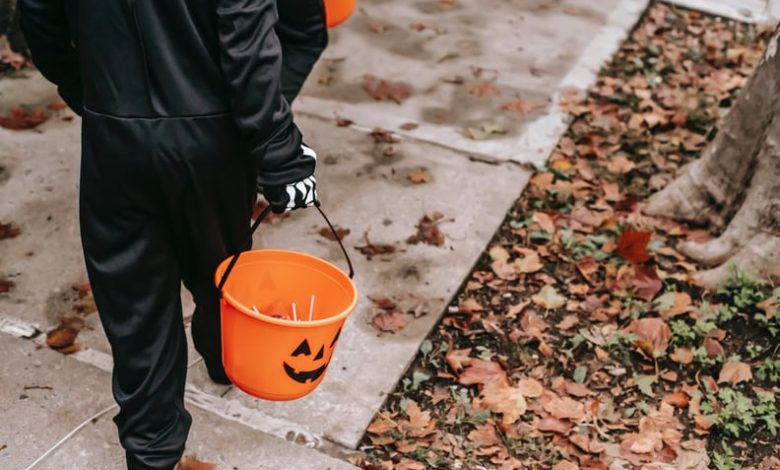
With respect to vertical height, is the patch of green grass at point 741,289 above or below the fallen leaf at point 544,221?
above

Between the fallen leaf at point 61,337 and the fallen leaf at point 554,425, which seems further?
the fallen leaf at point 61,337

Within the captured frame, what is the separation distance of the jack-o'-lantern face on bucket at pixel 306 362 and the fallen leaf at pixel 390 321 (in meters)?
1.05

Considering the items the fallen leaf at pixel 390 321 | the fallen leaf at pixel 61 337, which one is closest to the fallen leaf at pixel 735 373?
the fallen leaf at pixel 390 321

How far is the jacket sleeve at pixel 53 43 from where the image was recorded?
233cm

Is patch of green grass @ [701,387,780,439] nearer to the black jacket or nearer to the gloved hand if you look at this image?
the gloved hand

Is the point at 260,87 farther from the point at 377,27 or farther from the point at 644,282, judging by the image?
the point at 377,27

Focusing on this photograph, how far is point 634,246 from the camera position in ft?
14.1

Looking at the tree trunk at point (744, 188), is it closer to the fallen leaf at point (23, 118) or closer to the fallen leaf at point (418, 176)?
the fallen leaf at point (418, 176)

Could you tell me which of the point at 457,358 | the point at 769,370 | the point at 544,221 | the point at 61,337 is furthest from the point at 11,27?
the point at 769,370

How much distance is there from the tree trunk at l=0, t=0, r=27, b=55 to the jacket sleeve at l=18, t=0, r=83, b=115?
3.32 m

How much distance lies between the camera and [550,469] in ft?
10.6

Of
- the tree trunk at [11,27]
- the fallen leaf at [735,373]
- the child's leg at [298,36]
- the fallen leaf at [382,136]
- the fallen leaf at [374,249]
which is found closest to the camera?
the child's leg at [298,36]

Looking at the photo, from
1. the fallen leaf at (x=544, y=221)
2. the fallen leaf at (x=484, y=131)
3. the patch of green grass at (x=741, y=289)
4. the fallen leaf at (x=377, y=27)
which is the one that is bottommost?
the fallen leaf at (x=377, y=27)

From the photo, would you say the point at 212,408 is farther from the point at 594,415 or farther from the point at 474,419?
the point at 594,415
